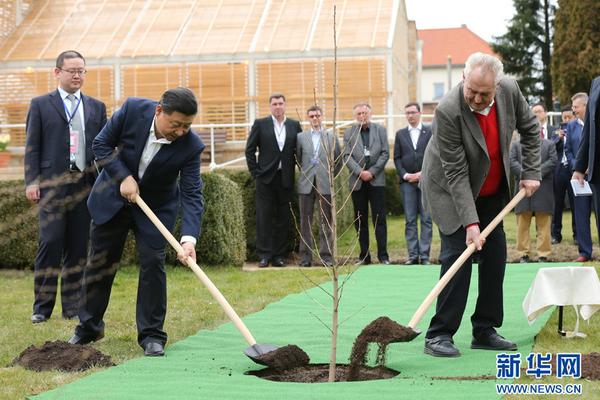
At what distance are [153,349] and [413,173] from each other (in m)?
7.73

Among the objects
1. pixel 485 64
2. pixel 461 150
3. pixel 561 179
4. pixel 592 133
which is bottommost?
pixel 561 179

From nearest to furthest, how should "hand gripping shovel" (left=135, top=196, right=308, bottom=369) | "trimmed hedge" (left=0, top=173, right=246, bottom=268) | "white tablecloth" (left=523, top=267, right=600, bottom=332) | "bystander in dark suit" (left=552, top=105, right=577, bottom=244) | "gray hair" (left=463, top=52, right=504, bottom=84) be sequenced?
"gray hair" (left=463, top=52, right=504, bottom=84) < "hand gripping shovel" (left=135, top=196, right=308, bottom=369) < "white tablecloth" (left=523, top=267, right=600, bottom=332) < "trimmed hedge" (left=0, top=173, right=246, bottom=268) < "bystander in dark suit" (left=552, top=105, right=577, bottom=244)

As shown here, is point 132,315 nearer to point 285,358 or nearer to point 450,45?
point 285,358

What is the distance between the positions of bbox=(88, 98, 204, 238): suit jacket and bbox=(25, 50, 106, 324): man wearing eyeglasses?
5.11ft

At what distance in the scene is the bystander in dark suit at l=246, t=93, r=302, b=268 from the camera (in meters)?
14.5

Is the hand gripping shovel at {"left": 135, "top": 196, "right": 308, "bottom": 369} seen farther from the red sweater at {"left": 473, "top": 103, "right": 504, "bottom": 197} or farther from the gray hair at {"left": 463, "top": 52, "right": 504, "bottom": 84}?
the gray hair at {"left": 463, "top": 52, "right": 504, "bottom": 84}

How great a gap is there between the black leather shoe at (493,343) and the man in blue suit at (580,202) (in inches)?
257

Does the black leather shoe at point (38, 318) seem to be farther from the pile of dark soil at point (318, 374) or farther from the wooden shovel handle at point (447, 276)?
the wooden shovel handle at point (447, 276)

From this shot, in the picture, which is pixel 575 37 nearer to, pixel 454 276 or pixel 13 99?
pixel 13 99

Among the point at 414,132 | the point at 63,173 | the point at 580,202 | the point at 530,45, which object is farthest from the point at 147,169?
the point at 530,45

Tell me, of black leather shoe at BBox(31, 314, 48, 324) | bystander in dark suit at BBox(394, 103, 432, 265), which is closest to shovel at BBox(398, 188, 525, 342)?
black leather shoe at BBox(31, 314, 48, 324)

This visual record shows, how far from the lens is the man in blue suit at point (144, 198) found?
7.14m

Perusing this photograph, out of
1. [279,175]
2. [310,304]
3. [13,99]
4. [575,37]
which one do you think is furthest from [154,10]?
[310,304]

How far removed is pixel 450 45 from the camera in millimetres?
93000
